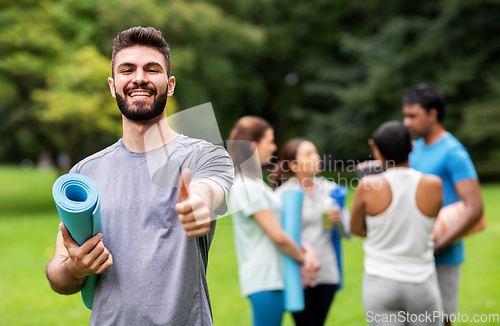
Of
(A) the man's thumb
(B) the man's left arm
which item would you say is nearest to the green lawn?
(A) the man's thumb

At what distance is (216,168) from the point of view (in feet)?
5.17

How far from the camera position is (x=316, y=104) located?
25.8 metres

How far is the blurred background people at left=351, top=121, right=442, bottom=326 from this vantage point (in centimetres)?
271

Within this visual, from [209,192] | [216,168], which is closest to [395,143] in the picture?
[216,168]

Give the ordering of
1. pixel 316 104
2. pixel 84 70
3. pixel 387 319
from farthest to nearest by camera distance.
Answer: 1. pixel 316 104
2. pixel 84 70
3. pixel 387 319

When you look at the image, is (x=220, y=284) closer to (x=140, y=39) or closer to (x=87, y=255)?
(x=87, y=255)

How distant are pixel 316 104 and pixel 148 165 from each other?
81.5ft

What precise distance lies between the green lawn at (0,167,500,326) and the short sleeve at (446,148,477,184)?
67.6 inches

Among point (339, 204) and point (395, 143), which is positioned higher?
point (395, 143)

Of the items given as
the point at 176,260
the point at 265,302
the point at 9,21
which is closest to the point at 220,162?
the point at 176,260

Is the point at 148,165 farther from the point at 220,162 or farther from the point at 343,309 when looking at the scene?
the point at 343,309

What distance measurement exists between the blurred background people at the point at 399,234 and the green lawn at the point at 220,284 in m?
1.05

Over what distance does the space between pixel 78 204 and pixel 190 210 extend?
389 millimetres

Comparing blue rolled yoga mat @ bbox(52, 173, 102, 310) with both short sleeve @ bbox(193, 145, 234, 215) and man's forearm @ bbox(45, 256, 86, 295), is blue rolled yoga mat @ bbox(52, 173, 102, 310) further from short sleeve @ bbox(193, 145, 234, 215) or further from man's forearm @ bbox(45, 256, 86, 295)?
short sleeve @ bbox(193, 145, 234, 215)
